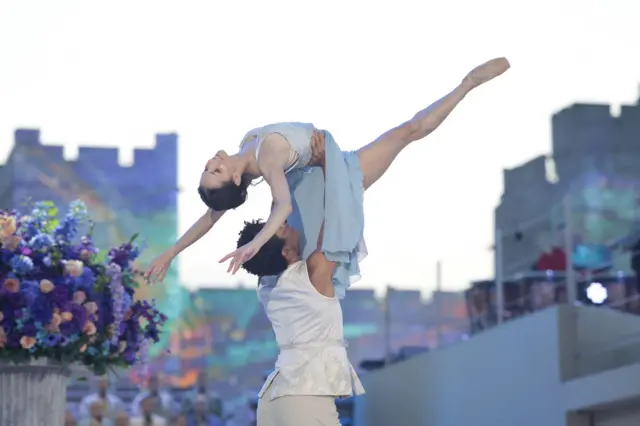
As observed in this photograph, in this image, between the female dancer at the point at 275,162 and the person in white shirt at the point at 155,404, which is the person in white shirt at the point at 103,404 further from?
the female dancer at the point at 275,162

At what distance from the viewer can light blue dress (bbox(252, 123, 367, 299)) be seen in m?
3.24

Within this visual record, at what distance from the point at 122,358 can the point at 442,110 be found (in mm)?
1314

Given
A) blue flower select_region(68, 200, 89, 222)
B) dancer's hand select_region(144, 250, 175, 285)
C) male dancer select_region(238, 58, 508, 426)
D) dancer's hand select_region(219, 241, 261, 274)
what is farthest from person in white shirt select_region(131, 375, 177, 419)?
dancer's hand select_region(219, 241, 261, 274)

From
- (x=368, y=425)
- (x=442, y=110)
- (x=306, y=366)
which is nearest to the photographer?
(x=306, y=366)

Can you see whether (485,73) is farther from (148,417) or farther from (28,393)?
(148,417)

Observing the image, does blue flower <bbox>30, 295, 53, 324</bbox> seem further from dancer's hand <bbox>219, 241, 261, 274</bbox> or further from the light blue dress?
dancer's hand <bbox>219, 241, 261, 274</bbox>

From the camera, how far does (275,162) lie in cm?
312

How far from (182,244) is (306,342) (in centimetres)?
43

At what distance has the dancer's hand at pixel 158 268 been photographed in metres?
3.39

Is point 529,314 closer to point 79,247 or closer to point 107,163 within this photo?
point 79,247

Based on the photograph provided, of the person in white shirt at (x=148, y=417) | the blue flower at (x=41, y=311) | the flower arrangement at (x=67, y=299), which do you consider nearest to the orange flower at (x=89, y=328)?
the flower arrangement at (x=67, y=299)

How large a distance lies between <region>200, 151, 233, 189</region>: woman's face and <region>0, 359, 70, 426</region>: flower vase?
39.3 inches

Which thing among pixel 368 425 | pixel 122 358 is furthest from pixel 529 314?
pixel 368 425

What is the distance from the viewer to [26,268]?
3.81m
